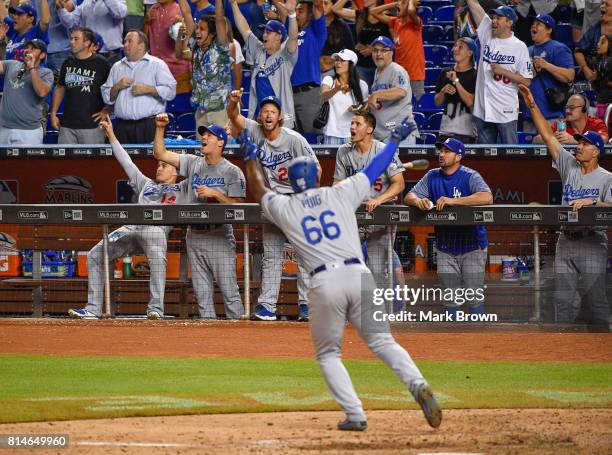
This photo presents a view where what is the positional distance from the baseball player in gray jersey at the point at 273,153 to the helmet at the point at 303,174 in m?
4.17

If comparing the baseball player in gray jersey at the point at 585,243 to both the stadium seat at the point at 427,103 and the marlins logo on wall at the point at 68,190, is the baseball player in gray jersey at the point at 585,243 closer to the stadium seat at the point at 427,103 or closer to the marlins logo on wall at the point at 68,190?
the stadium seat at the point at 427,103

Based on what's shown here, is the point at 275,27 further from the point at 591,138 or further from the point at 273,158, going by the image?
the point at 591,138

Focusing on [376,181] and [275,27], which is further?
[275,27]

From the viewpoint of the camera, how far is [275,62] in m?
13.9

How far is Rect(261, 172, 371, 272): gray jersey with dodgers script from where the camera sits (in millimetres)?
7367

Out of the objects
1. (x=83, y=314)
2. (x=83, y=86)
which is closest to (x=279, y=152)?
(x=83, y=314)

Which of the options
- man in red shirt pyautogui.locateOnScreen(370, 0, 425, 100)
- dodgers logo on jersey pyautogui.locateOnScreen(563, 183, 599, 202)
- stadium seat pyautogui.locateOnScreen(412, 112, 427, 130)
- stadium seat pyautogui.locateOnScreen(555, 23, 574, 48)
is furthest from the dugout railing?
stadium seat pyautogui.locateOnScreen(555, 23, 574, 48)

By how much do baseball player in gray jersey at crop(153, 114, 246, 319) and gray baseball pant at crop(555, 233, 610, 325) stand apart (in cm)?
349

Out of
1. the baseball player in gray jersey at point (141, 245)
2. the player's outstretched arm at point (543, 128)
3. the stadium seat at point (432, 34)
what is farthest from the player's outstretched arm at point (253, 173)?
the stadium seat at point (432, 34)

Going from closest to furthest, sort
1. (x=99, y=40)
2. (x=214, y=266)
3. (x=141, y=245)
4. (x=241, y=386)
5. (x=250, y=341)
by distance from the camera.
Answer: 1. (x=241, y=386)
2. (x=250, y=341)
3. (x=214, y=266)
4. (x=141, y=245)
5. (x=99, y=40)

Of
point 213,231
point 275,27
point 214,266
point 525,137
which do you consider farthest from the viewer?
point 525,137

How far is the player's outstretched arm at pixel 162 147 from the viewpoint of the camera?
12203mm

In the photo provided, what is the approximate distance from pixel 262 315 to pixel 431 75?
19.0 ft

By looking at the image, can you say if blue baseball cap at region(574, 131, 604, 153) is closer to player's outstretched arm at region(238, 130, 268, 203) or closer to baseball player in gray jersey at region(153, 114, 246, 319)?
baseball player in gray jersey at region(153, 114, 246, 319)
